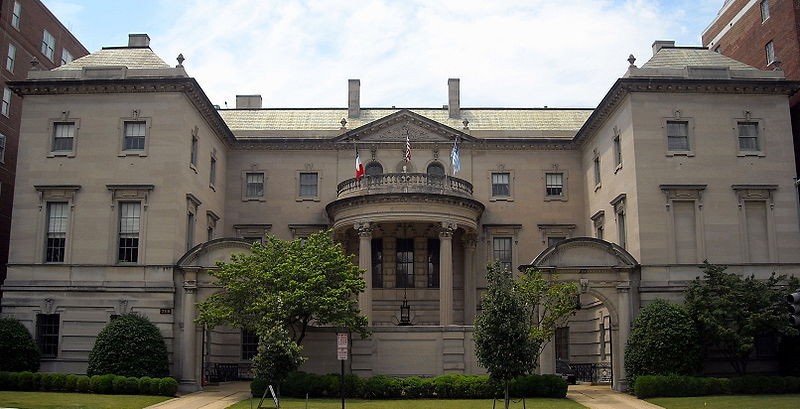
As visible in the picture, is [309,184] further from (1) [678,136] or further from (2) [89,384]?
(1) [678,136]

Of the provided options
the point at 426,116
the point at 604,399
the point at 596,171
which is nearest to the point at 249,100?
the point at 426,116

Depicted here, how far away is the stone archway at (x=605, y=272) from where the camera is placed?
3606cm

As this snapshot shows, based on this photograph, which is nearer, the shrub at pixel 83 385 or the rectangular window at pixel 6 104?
the shrub at pixel 83 385

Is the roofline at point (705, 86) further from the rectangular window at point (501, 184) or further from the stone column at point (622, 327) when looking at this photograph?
the rectangular window at point (501, 184)

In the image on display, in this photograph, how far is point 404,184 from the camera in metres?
41.3

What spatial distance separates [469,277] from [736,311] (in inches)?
632

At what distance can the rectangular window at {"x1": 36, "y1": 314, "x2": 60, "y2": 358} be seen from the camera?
36281 millimetres

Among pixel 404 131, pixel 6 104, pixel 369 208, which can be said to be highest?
pixel 6 104

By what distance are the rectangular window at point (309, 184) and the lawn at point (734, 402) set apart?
79.8 ft

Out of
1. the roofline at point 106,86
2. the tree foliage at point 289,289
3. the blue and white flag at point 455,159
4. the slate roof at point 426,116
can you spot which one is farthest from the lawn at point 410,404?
the slate roof at point 426,116

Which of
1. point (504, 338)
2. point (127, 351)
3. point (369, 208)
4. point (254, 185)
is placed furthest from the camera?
point (254, 185)

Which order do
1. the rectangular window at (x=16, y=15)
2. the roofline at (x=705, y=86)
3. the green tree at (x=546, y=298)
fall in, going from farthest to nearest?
the rectangular window at (x=16, y=15), the roofline at (x=705, y=86), the green tree at (x=546, y=298)

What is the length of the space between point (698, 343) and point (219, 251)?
2197cm

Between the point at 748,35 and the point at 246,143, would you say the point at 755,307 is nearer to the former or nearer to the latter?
the point at 748,35
